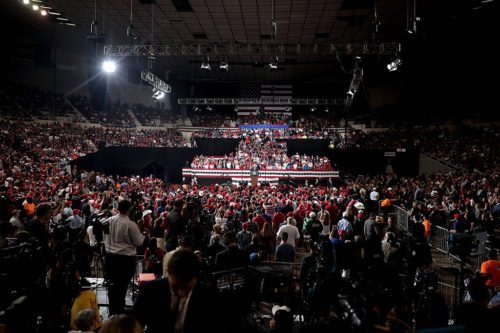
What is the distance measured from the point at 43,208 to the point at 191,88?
2970 cm

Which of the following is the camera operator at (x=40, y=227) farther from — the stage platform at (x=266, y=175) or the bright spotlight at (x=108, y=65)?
the stage platform at (x=266, y=175)

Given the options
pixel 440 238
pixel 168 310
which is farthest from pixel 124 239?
pixel 440 238

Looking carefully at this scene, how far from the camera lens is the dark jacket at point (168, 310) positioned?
2004 millimetres

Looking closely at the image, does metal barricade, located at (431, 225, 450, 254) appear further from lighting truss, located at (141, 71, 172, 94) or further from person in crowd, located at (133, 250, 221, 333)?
lighting truss, located at (141, 71, 172, 94)

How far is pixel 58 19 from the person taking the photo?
1773 centimetres

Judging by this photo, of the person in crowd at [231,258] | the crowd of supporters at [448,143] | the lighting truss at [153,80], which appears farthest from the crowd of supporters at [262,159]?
the person in crowd at [231,258]

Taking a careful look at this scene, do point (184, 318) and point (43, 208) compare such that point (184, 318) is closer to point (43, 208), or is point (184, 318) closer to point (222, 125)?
point (43, 208)

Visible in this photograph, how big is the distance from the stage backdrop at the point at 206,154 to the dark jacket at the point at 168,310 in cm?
2142

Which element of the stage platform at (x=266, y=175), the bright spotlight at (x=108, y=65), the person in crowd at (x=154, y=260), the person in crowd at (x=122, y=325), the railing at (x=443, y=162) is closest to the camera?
the person in crowd at (x=122, y=325)

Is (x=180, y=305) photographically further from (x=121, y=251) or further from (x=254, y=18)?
(x=254, y=18)

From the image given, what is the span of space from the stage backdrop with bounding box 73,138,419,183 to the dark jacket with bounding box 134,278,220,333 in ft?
70.3

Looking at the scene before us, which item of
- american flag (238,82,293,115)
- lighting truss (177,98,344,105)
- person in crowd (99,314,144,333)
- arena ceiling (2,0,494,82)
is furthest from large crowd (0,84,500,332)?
arena ceiling (2,0,494,82)

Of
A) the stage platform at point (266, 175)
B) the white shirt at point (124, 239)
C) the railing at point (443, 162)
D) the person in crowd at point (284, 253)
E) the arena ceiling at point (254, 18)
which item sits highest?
the arena ceiling at point (254, 18)

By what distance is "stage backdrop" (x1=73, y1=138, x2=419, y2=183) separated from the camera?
23.4 meters
